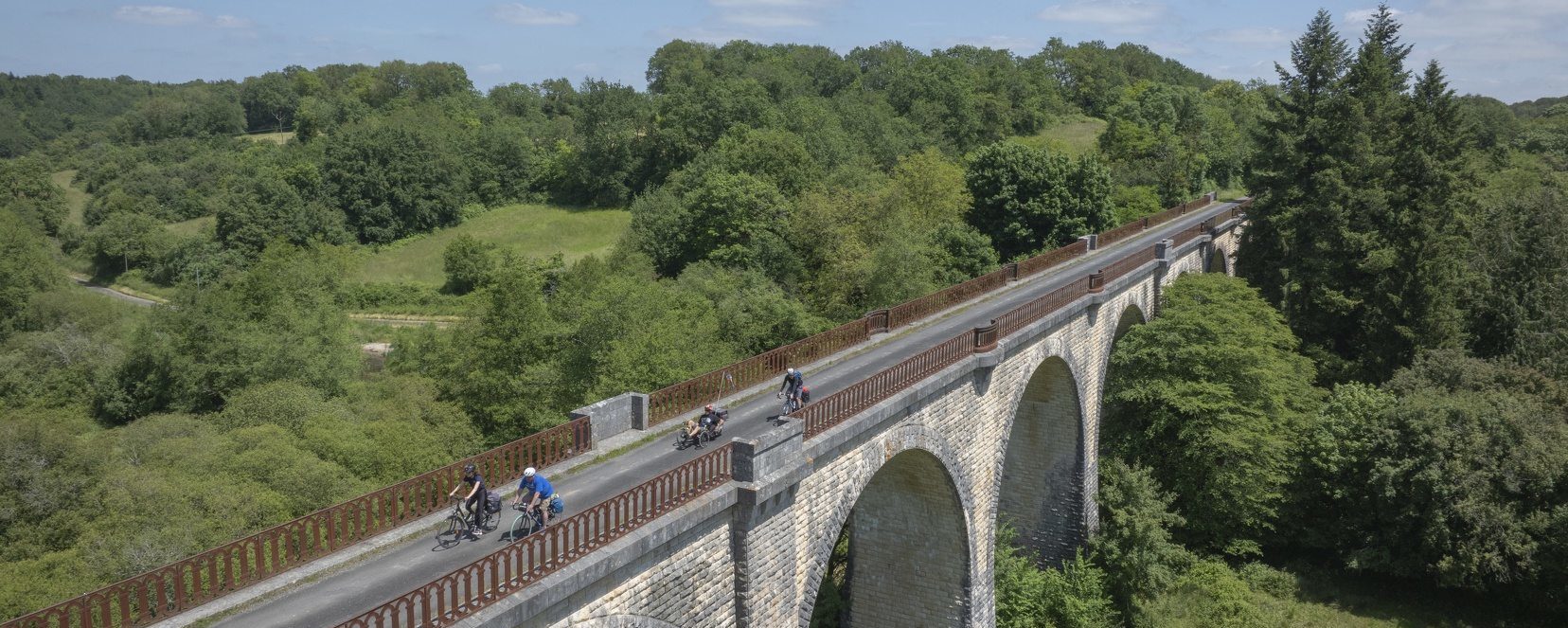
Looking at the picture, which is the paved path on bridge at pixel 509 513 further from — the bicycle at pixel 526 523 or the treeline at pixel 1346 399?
the treeline at pixel 1346 399

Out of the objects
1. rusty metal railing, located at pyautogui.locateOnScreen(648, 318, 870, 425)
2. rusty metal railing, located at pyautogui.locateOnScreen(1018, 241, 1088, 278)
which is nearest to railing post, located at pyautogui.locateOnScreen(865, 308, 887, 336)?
rusty metal railing, located at pyautogui.locateOnScreen(648, 318, 870, 425)

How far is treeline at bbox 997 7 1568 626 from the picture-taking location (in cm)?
2481

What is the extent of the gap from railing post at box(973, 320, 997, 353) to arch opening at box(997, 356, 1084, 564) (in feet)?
21.1

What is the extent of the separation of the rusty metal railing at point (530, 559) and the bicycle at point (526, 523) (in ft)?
1.03

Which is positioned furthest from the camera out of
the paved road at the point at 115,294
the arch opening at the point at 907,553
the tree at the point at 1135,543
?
the paved road at the point at 115,294

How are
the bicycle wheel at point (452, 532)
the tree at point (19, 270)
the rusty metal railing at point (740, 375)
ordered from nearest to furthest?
the bicycle wheel at point (452, 532), the rusty metal railing at point (740, 375), the tree at point (19, 270)

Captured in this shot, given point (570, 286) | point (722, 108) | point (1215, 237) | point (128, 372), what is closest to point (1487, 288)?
point (1215, 237)

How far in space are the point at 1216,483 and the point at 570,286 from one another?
965 inches

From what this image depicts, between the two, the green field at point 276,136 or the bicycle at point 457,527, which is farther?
the green field at point 276,136

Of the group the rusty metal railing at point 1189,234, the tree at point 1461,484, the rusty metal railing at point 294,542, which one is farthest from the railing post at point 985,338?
the rusty metal railing at point 1189,234

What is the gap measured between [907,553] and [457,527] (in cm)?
1083

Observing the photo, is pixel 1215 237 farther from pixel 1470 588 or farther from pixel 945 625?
pixel 945 625

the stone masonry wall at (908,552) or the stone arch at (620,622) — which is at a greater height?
the stone arch at (620,622)

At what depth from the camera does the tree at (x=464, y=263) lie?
59469 mm
